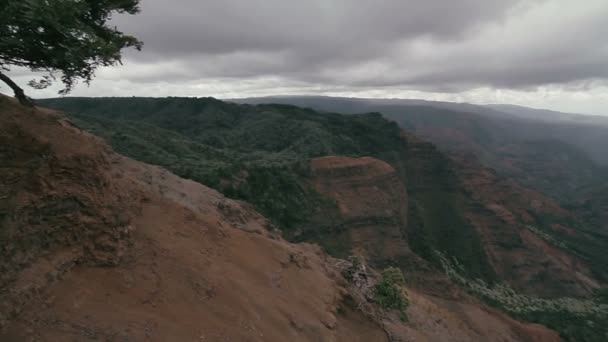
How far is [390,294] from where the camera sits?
18922mm

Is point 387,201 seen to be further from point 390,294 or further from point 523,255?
point 390,294

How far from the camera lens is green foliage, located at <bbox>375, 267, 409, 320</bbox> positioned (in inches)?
738

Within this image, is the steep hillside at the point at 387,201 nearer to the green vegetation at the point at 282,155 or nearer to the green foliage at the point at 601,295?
the green vegetation at the point at 282,155

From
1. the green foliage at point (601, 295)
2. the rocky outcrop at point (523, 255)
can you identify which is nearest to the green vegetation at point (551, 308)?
Result: the green foliage at point (601, 295)

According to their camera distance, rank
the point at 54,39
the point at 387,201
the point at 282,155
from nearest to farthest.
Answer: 1. the point at 54,39
2. the point at 387,201
3. the point at 282,155

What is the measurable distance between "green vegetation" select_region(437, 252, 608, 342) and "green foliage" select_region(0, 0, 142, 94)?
48.1 metres

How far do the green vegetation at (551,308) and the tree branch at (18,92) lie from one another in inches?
1908

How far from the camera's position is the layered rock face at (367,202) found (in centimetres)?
4409

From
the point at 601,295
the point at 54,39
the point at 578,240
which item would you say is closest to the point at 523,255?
the point at 601,295

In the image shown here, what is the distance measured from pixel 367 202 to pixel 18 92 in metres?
44.6

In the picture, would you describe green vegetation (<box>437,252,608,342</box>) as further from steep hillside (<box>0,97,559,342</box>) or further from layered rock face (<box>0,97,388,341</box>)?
layered rock face (<box>0,97,388,341</box>)

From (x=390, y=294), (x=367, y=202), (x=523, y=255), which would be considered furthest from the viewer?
(x=523, y=255)

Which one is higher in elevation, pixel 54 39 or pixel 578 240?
pixel 54 39

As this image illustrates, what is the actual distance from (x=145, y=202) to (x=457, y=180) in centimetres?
7069
